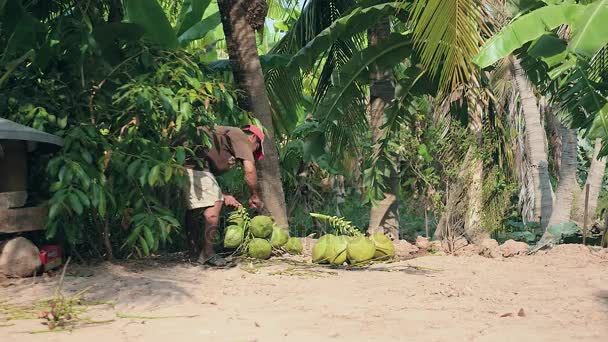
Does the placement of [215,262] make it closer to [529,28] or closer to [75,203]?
[75,203]

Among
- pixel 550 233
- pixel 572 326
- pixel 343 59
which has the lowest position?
pixel 572 326

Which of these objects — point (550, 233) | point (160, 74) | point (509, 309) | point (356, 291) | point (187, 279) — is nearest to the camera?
Result: point (509, 309)

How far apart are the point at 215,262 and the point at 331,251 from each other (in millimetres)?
1167

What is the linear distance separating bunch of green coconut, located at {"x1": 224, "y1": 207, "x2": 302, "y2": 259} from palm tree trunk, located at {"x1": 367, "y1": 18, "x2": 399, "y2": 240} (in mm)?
2385

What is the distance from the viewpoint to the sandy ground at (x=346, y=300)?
5.02 metres

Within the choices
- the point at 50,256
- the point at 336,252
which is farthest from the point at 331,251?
the point at 50,256

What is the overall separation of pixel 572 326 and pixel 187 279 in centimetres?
341

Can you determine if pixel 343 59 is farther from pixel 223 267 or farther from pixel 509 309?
pixel 509 309

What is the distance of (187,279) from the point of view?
706 cm

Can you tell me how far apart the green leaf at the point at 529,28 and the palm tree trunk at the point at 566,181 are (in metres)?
5.34

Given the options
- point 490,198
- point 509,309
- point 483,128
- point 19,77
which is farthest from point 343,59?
point 509,309

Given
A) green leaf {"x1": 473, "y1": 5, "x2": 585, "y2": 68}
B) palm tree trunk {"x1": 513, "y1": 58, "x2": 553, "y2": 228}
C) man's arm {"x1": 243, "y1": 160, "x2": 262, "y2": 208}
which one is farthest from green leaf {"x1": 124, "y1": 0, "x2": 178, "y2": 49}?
palm tree trunk {"x1": 513, "y1": 58, "x2": 553, "y2": 228}

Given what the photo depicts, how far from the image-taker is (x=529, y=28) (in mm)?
7141

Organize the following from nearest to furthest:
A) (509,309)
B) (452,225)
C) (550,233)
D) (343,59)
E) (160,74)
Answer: (509,309), (160,74), (452,225), (550,233), (343,59)
